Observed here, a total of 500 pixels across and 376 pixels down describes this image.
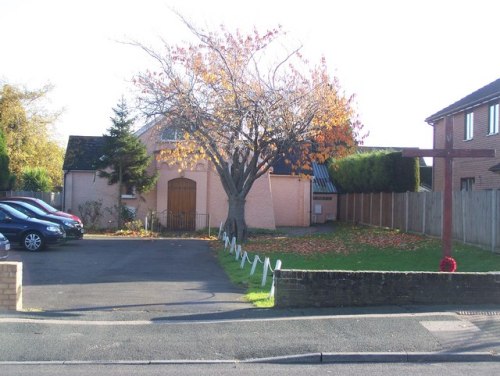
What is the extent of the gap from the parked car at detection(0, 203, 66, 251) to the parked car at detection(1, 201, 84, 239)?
1883 millimetres

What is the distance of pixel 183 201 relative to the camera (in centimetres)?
3297

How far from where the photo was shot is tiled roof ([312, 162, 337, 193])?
45125 mm

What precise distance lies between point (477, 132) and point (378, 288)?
57.2 feet

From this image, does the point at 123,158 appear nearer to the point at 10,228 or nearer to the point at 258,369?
the point at 10,228

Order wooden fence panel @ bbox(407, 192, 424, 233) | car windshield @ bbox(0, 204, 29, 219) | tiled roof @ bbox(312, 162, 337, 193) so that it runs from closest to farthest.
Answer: car windshield @ bbox(0, 204, 29, 219) → wooden fence panel @ bbox(407, 192, 424, 233) → tiled roof @ bbox(312, 162, 337, 193)

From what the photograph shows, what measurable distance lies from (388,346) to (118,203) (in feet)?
80.1

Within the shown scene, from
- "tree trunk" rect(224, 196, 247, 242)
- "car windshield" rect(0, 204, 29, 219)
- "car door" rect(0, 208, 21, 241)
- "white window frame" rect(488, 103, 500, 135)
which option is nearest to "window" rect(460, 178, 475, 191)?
"white window frame" rect(488, 103, 500, 135)

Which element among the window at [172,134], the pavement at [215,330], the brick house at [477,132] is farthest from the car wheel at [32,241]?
the brick house at [477,132]

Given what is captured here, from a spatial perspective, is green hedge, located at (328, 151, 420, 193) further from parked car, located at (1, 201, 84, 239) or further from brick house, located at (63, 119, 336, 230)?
parked car, located at (1, 201, 84, 239)

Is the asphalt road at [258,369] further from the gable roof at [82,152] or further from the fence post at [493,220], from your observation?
the gable roof at [82,152]

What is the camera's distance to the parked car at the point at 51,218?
77.8ft

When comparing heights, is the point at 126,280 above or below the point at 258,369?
above

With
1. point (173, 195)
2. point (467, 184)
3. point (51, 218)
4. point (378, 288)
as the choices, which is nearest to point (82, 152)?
point (173, 195)

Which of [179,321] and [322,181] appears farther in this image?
[322,181]
